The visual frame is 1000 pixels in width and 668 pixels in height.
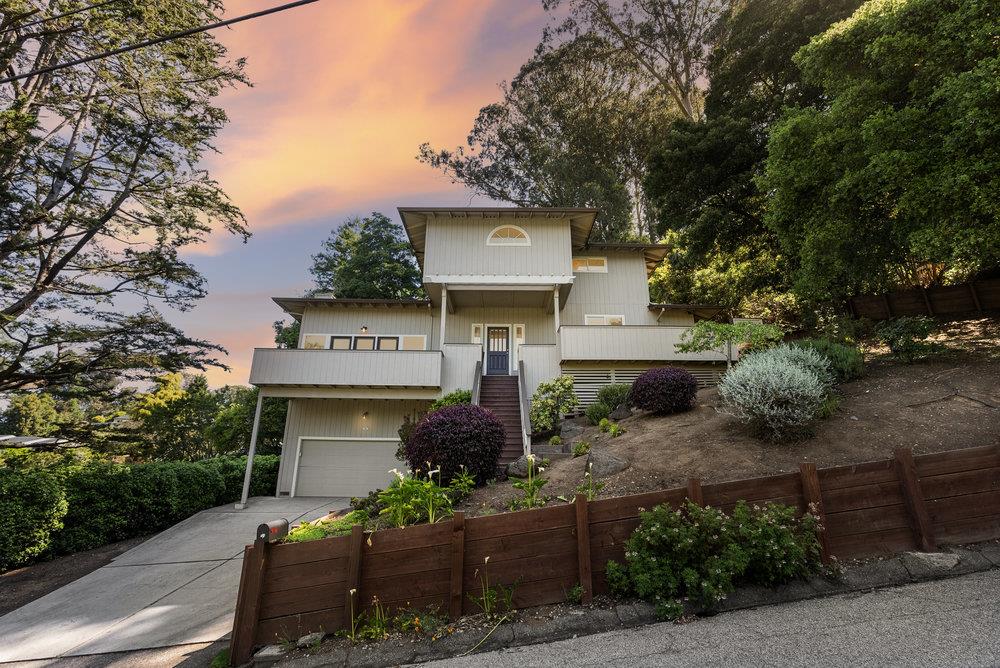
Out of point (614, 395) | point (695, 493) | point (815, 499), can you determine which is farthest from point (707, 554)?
point (614, 395)

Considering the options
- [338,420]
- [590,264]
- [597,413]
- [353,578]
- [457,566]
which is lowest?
[353,578]

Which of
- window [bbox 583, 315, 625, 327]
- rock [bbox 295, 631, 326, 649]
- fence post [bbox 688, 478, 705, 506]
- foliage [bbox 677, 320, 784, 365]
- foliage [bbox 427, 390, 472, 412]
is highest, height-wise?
window [bbox 583, 315, 625, 327]

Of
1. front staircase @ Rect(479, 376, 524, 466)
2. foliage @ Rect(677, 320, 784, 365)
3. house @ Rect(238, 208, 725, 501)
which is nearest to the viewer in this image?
front staircase @ Rect(479, 376, 524, 466)

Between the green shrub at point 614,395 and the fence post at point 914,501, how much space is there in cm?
622

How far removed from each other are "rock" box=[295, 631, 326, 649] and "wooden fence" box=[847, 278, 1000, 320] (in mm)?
17272

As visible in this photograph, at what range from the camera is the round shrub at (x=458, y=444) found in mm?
7293

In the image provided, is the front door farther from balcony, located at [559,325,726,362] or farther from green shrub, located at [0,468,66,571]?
green shrub, located at [0,468,66,571]

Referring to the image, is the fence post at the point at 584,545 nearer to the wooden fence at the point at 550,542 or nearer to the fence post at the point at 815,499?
the wooden fence at the point at 550,542

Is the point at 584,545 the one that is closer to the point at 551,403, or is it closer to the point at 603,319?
the point at 551,403

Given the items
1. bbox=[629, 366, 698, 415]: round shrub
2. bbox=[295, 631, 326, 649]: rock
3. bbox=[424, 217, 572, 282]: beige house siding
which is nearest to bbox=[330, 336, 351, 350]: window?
bbox=[424, 217, 572, 282]: beige house siding

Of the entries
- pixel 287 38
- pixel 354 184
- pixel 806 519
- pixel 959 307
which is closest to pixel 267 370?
pixel 354 184

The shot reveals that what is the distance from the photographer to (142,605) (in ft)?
20.5

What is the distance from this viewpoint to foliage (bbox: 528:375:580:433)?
1051 cm

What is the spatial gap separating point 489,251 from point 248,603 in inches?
453
